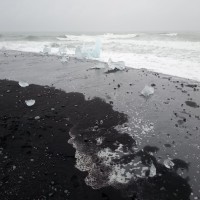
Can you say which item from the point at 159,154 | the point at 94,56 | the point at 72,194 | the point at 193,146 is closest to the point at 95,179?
the point at 72,194

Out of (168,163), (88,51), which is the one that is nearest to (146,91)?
(168,163)

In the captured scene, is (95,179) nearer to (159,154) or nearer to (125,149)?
(125,149)

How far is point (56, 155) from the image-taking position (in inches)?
309

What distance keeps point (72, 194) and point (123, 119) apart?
17.1ft

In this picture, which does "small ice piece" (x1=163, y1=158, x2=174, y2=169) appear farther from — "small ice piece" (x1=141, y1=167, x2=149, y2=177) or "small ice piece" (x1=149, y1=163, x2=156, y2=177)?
"small ice piece" (x1=141, y1=167, x2=149, y2=177)

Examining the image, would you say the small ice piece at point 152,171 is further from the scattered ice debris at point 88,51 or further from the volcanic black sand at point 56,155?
the scattered ice debris at point 88,51

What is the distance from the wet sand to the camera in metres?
6.49

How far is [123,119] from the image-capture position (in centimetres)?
1085

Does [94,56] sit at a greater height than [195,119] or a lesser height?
lesser

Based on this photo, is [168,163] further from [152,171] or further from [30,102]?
[30,102]

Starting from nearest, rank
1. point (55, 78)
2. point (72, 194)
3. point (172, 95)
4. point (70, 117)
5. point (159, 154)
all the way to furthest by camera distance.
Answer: point (72, 194) < point (159, 154) < point (70, 117) < point (172, 95) < point (55, 78)

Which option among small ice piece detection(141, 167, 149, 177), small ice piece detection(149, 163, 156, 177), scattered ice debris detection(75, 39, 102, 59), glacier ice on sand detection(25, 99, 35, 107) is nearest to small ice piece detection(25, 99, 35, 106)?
glacier ice on sand detection(25, 99, 35, 107)

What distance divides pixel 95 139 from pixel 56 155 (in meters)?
1.71

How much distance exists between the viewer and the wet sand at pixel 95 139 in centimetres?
649
